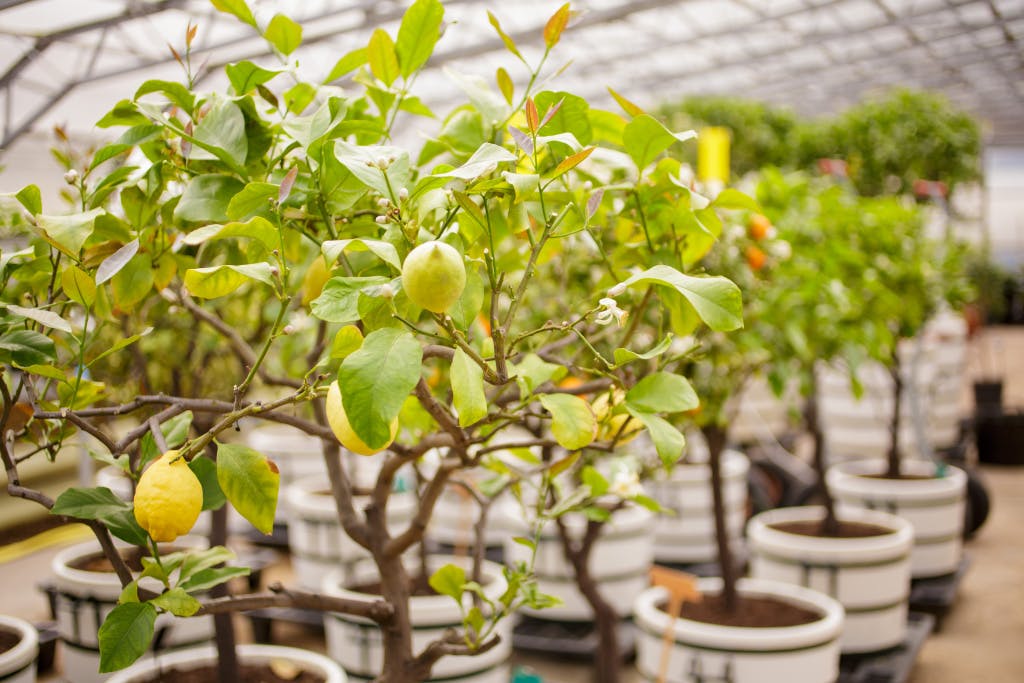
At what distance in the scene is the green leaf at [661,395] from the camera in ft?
2.34

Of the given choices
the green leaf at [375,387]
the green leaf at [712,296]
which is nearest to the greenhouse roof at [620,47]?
the green leaf at [712,296]

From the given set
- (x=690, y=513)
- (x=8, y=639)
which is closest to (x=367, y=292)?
(x=8, y=639)

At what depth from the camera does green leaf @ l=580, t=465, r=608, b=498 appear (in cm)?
105

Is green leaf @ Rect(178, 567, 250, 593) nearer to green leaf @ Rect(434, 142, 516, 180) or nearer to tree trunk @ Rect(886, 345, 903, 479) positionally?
green leaf @ Rect(434, 142, 516, 180)

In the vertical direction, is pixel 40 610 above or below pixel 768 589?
below

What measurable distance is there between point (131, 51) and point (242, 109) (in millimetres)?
6505

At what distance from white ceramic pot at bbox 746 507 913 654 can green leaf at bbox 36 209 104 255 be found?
1905 millimetres

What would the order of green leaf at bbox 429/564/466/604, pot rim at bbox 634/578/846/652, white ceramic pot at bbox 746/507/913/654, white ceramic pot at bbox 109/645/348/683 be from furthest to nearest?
white ceramic pot at bbox 746/507/913/654 < pot rim at bbox 634/578/846/652 < white ceramic pot at bbox 109/645/348/683 < green leaf at bbox 429/564/466/604

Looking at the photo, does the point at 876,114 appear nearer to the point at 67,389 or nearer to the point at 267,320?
the point at 267,320

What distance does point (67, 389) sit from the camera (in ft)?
2.51

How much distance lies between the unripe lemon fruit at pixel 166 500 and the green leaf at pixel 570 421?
0.26m

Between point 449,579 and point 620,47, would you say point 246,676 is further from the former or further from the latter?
point 620,47

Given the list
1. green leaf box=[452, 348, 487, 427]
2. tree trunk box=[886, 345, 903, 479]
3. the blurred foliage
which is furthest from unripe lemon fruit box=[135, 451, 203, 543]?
the blurred foliage

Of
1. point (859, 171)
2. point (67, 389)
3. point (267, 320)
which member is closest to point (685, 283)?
point (67, 389)
